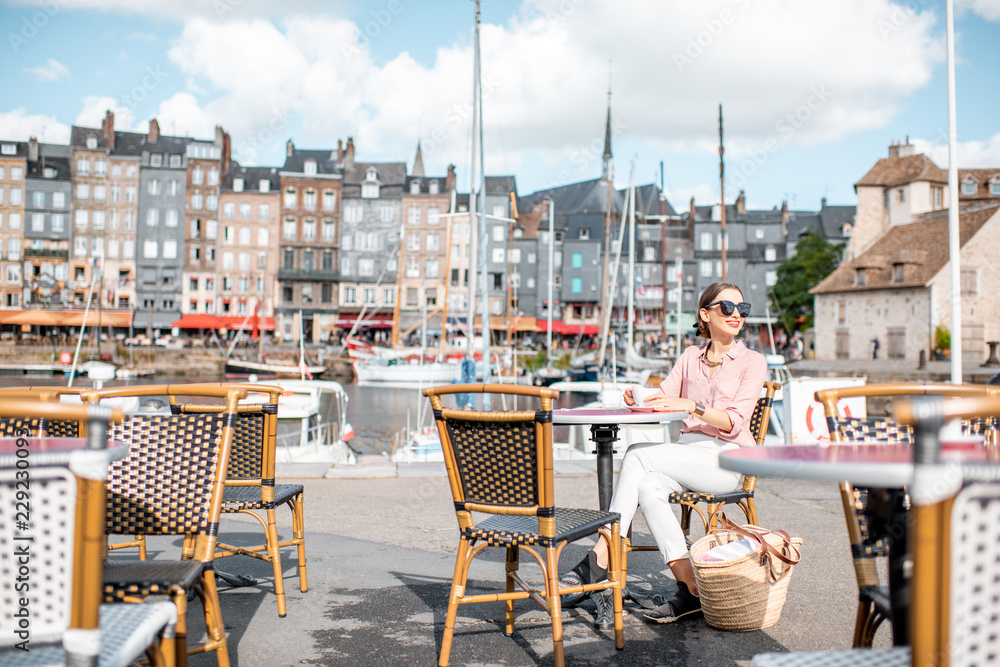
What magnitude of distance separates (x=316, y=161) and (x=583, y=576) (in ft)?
220

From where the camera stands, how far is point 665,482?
3.75 m

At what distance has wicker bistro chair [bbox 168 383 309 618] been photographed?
149 inches

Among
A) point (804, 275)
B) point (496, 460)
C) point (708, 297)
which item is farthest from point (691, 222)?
point (496, 460)

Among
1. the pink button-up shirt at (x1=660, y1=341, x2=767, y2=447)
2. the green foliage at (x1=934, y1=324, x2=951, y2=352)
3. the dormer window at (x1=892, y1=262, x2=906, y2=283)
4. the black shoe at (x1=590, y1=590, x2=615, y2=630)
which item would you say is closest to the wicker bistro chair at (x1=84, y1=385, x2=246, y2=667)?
the black shoe at (x1=590, y1=590, x2=615, y2=630)

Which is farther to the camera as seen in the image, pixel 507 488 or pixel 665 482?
pixel 665 482

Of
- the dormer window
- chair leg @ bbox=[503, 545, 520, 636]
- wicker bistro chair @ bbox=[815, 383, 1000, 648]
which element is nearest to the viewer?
wicker bistro chair @ bbox=[815, 383, 1000, 648]

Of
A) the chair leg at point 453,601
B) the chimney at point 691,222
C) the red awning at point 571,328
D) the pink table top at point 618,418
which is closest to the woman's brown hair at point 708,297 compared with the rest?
the pink table top at point 618,418

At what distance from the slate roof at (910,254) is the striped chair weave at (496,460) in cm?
4379

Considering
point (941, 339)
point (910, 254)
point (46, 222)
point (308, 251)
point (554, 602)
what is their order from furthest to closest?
point (308, 251) → point (46, 222) → point (910, 254) → point (941, 339) → point (554, 602)

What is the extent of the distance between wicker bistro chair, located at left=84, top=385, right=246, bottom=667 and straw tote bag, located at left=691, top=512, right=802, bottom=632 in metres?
2.00

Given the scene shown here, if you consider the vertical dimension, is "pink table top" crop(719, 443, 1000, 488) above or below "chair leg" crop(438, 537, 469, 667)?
above

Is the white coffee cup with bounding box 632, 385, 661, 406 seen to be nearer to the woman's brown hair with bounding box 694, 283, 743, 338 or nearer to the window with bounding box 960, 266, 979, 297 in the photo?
the woman's brown hair with bounding box 694, 283, 743, 338

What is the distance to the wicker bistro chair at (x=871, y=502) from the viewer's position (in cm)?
232

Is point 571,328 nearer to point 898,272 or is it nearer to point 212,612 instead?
point 898,272
